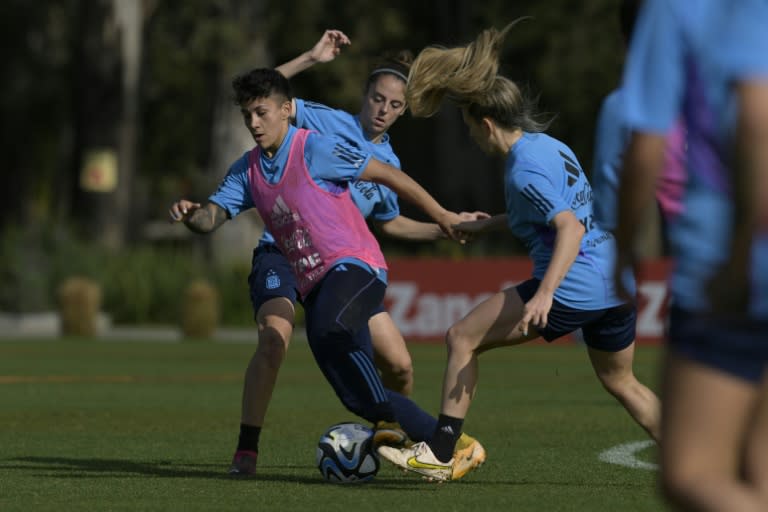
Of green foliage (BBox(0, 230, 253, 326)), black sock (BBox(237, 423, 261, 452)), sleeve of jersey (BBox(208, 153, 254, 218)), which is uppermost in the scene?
sleeve of jersey (BBox(208, 153, 254, 218))

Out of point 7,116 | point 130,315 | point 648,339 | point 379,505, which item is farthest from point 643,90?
point 7,116

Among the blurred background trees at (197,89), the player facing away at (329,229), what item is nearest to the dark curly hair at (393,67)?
the player facing away at (329,229)

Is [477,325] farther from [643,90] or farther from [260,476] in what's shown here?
[643,90]

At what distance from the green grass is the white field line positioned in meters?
0.12

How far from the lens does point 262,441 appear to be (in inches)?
432

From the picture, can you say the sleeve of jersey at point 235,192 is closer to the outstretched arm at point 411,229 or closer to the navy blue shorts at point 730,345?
the outstretched arm at point 411,229

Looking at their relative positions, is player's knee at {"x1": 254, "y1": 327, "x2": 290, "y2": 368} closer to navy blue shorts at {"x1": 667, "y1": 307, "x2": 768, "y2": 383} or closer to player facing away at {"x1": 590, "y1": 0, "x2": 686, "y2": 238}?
player facing away at {"x1": 590, "y1": 0, "x2": 686, "y2": 238}

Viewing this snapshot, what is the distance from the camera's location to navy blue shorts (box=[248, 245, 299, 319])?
9086mm

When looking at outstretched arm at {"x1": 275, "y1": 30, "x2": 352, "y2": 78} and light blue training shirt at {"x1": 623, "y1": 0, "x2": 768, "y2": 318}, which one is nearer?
light blue training shirt at {"x1": 623, "y1": 0, "x2": 768, "y2": 318}

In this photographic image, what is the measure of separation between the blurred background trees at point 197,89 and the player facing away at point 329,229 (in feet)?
68.3

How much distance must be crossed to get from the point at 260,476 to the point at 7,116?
40.9 meters

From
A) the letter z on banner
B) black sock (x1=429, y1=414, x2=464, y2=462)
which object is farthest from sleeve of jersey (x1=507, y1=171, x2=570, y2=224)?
the letter z on banner

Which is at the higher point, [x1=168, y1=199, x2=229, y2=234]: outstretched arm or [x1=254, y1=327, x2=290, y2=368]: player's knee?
[x1=168, y1=199, x2=229, y2=234]: outstretched arm

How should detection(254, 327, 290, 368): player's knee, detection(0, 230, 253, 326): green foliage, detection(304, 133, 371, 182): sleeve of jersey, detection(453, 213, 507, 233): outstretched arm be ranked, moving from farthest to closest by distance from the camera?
1. detection(0, 230, 253, 326): green foliage
2. detection(254, 327, 290, 368): player's knee
3. detection(304, 133, 371, 182): sleeve of jersey
4. detection(453, 213, 507, 233): outstretched arm
